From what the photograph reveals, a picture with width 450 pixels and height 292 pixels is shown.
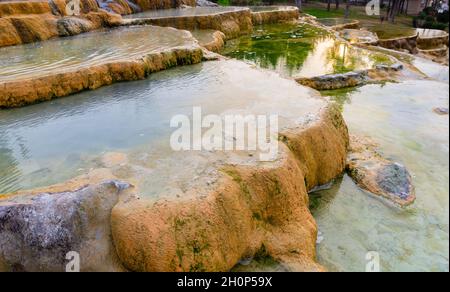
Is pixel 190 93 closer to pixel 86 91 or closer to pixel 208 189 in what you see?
pixel 86 91

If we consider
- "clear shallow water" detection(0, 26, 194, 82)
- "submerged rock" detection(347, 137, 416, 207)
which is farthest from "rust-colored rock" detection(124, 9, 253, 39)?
"submerged rock" detection(347, 137, 416, 207)

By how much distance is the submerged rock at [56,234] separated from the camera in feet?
13.2

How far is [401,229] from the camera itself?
523cm

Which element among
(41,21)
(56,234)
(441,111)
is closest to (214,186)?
(56,234)

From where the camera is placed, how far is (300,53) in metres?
13.9

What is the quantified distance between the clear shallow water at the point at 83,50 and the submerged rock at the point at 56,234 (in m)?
4.99

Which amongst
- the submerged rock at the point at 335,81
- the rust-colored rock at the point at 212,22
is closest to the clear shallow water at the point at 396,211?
the submerged rock at the point at 335,81

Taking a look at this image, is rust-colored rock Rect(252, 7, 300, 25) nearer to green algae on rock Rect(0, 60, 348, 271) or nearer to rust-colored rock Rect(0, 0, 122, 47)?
rust-colored rock Rect(0, 0, 122, 47)

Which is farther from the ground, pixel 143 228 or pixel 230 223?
pixel 143 228

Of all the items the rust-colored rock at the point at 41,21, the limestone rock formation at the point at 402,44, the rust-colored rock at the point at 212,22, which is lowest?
the limestone rock formation at the point at 402,44

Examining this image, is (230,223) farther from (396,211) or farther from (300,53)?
(300,53)

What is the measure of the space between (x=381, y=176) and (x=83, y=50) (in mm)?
8999

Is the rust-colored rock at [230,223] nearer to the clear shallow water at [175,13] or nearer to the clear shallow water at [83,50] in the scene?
the clear shallow water at [83,50]

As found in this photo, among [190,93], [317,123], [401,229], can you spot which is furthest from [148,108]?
[401,229]
